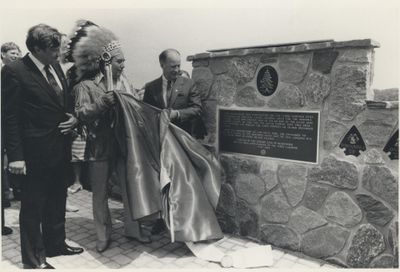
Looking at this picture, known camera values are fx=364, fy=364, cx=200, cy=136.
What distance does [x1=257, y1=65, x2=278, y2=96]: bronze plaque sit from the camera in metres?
3.52

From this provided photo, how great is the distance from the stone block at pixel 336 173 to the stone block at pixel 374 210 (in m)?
0.13

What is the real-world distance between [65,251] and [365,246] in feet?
9.01

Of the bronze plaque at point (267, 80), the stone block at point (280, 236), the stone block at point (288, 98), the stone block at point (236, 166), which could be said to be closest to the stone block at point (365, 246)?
the stone block at point (280, 236)

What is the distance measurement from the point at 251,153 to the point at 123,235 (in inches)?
66.4

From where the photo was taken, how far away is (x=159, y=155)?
358 cm

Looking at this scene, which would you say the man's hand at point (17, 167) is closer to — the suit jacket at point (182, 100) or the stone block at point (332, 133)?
the suit jacket at point (182, 100)

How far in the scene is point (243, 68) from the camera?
376 centimetres

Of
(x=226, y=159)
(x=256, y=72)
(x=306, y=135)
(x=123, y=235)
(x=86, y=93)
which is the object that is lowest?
(x=123, y=235)

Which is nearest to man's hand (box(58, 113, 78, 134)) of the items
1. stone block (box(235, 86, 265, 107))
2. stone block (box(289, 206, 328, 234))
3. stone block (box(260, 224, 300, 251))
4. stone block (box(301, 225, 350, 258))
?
stone block (box(235, 86, 265, 107))

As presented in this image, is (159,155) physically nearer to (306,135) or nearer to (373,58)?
(306,135)

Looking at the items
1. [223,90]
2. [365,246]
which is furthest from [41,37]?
[365,246]

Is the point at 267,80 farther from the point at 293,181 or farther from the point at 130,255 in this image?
the point at 130,255

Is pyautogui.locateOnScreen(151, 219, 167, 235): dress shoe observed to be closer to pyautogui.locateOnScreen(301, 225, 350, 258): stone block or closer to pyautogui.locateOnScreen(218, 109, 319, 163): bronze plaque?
pyautogui.locateOnScreen(218, 109, 319, 163): bronze plaque

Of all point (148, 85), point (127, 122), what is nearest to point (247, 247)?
point (127, 122)
